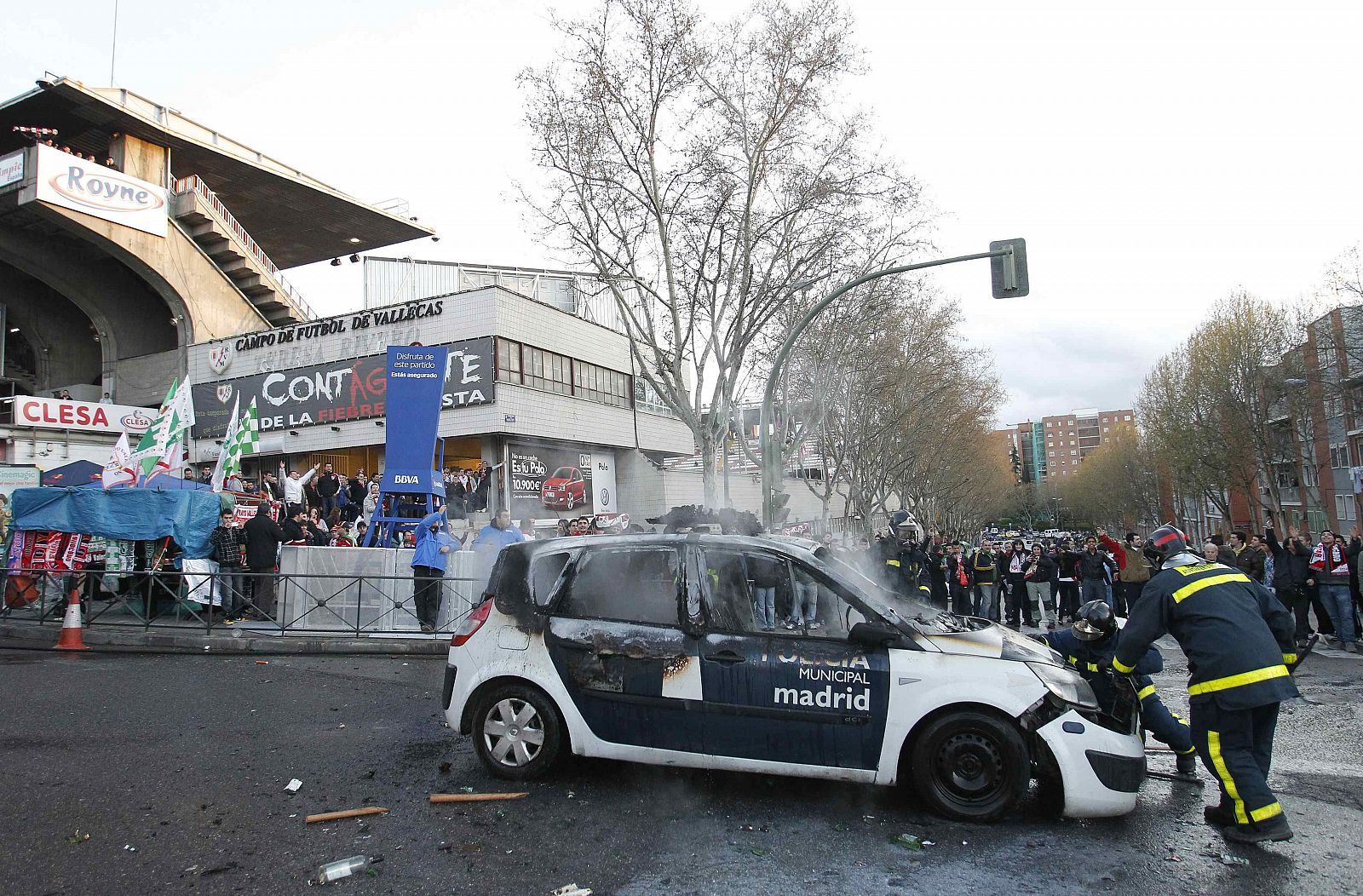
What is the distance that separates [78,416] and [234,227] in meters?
10.7

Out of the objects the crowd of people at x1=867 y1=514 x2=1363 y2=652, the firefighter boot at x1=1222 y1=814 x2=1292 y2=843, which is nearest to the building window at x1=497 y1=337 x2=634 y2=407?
the crowd of people at x1=867 y1=514 x2=1363 y2=652

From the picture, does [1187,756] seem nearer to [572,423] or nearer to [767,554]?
[767,554]

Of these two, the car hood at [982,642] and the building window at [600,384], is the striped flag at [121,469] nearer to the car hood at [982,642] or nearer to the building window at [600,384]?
the car hood at [982,642]

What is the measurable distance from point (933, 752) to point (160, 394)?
38365mm

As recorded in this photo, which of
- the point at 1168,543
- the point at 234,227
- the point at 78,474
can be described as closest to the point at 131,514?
the point at 78,474

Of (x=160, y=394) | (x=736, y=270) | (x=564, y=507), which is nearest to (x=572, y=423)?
(x=564, y=507)

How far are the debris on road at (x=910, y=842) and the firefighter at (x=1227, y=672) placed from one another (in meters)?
1.47

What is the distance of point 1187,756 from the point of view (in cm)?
493

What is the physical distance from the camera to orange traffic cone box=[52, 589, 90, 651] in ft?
31.7

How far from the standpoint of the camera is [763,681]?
174 inches

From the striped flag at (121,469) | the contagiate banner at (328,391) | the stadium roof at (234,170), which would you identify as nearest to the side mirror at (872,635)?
the striped flag at (121,469)

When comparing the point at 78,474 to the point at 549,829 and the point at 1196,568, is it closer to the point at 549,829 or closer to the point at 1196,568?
the point at 549,829

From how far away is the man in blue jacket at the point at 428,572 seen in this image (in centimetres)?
1031

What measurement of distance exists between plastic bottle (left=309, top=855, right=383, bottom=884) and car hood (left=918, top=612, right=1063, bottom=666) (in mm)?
3049
